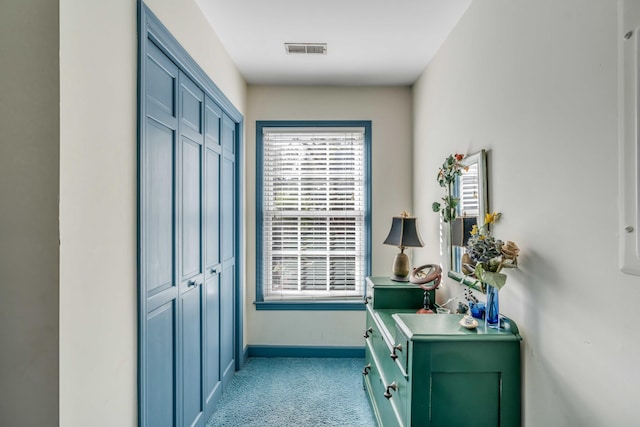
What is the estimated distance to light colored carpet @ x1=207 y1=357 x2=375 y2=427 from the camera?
2375 millimetres

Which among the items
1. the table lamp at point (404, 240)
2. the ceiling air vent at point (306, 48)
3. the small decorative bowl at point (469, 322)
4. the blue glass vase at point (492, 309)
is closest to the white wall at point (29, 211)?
the small decorative bowl at point (469, 322)

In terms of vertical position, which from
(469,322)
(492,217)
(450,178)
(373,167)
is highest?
(373,167)

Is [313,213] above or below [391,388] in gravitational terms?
above

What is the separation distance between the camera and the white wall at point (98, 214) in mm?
1030

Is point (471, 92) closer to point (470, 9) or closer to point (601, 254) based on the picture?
point (470, 9)

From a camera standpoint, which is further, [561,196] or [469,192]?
[469,192]

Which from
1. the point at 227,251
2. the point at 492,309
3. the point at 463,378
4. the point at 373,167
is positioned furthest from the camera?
the point at 373,167

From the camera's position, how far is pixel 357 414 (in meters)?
2.44

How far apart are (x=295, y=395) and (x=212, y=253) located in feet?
4.20

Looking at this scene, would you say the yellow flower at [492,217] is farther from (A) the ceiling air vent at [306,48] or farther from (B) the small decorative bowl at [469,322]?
(A) the ceiling air vent at [306,48]

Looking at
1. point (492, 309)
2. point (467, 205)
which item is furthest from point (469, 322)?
point (467, 205)

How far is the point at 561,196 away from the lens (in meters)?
1.27

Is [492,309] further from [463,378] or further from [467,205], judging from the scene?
[467,205]

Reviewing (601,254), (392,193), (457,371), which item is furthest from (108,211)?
(392,193)
